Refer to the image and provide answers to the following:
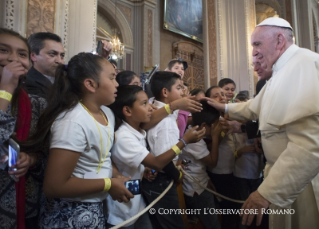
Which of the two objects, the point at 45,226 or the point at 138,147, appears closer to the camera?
the point at 45,226

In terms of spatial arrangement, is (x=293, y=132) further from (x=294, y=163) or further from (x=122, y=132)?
(x=122, y=132)

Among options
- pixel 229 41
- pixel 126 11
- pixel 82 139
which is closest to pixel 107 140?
pixel 82 139

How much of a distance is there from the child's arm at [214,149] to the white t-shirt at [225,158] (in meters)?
0.30

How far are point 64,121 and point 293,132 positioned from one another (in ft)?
4.37

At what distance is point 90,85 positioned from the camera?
1325mm

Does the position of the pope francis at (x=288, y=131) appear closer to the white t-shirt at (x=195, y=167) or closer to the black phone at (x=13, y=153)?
the white t-shirt at (x=195, y=167)

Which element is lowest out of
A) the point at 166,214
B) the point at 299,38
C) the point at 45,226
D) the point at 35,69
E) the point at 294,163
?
the point at 166,214

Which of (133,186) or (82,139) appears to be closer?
(82,139)

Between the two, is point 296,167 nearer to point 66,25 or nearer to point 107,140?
point 107,140

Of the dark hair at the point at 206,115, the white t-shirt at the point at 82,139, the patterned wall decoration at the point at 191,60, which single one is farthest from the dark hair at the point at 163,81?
the patterned wall decoration at the point at 191,60

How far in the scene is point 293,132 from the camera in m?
1.38

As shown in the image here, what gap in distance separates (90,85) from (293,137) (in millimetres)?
1264

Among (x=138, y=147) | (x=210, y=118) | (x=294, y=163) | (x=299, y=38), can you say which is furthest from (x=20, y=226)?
(x=299, y=38)

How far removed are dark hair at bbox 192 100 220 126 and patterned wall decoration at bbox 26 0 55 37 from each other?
9.87 feet
